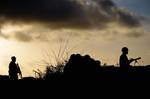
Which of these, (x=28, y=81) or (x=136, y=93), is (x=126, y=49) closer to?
(x=136, y=93)

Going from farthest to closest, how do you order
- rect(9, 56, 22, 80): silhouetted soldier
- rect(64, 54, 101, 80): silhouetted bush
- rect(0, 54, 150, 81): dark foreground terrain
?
rect(9, 56, 22, 80): silhouetted soldier < rect(64, 54, 101, 80): silhouetted bush < rect(0, 54, 150, 81): dark foreground terrain

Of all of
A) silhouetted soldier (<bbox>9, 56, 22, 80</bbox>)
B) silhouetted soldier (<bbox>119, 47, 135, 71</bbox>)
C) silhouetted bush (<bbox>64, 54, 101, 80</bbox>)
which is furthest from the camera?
silhouetted soldier (<bbox>9, 56, 22, 80</bbox>)

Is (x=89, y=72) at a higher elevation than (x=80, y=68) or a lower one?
lower

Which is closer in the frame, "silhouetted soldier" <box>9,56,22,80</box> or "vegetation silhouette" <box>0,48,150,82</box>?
"vegetation silhouette" <box>0,48,150,82</box>

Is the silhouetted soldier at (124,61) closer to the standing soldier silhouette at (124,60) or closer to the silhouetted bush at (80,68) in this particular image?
the standing soldier silhouette at (124,60)

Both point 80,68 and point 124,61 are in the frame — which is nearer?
point 124,61

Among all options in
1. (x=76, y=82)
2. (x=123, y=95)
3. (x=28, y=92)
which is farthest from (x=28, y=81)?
(x=123, y=95)

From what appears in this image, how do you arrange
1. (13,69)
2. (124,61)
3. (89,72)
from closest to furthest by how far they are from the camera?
(124,61)
(89,72)
(13,69)

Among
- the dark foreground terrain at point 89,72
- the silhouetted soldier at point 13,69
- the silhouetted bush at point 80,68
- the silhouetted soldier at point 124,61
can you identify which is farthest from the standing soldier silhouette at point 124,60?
the silhouetted soldier at point 13,69

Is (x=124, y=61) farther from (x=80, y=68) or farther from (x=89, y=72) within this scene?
(x=80, y=68)

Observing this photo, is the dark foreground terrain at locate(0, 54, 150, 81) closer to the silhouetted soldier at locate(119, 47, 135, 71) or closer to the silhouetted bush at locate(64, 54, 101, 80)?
the silhouetted bush at locate(64, 54, 101, 80)

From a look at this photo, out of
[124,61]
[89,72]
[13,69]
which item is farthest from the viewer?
[13,69]

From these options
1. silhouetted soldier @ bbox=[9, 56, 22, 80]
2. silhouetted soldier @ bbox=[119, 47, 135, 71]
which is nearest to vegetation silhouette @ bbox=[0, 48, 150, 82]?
silhouetted soldier @ bbox=[119, 47, 135, 71]

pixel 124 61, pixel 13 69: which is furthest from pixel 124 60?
pixel 13 69
